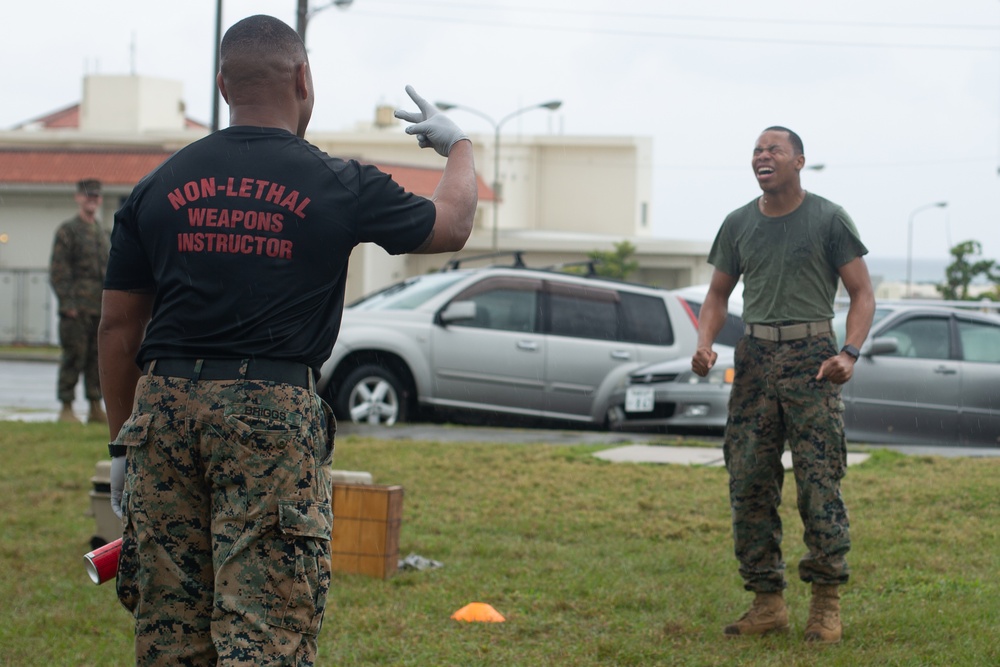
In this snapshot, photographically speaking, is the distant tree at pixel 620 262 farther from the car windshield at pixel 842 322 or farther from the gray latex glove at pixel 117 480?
the gray latex glove at pixel 117 480

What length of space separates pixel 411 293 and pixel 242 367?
9935 millimetres

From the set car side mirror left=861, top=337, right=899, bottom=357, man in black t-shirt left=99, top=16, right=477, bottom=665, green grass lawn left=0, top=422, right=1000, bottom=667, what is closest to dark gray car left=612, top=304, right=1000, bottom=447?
car side mirror left=861, top=337, right=899, bottom=357

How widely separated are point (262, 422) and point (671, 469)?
21.1ft

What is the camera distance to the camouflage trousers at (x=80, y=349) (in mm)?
11398

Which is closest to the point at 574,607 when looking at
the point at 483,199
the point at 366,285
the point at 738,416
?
the point at 738,416

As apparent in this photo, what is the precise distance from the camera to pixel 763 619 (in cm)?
512

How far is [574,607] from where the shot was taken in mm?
5543

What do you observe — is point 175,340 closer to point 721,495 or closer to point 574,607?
point 574,607

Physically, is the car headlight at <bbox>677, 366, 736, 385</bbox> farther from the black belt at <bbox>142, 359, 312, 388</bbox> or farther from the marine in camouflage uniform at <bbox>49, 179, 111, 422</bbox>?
the black belt at <bbox>142, 359, 312, 388</bbox>

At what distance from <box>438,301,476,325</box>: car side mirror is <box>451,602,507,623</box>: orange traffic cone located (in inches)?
268

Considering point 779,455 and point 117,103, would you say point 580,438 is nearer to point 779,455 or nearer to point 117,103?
point 779,455

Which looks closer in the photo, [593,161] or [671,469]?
[671,469]

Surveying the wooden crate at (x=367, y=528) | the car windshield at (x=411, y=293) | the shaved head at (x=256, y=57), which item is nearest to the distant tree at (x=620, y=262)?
the car windshield at (x=411, y=293)

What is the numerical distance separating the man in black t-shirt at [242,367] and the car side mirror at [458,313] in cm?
908
